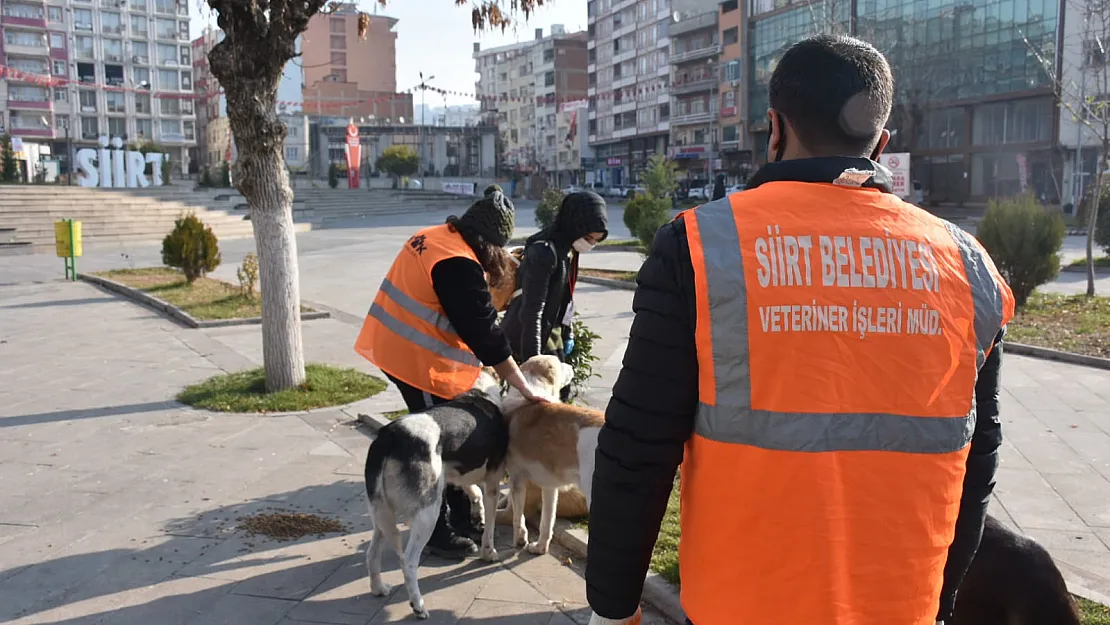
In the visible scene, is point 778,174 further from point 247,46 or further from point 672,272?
point 247,46

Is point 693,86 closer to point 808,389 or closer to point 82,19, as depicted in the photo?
point 82,19

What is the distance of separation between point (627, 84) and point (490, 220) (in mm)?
87636

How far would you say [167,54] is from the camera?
94.2 metres

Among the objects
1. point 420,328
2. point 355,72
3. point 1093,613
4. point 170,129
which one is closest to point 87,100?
point 170,129

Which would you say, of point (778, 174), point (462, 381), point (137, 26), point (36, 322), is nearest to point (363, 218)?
point (36, 322)

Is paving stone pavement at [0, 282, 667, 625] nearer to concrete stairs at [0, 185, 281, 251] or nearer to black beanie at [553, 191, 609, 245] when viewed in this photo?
black beanie at [553, 191, 609, 245]

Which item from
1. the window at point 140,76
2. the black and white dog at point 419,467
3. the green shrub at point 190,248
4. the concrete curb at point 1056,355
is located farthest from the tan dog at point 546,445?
the window at point 140,76

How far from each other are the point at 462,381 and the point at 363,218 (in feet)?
A: 144

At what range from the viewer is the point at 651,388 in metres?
1.72

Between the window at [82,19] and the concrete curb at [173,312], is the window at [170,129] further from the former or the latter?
the concrete curb at [173,312]

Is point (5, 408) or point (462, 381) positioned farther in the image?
point (5, 408)

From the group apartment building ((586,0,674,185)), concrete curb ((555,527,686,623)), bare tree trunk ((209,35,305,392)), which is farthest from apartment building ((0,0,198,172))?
concrete curb ((555,527,686,623))

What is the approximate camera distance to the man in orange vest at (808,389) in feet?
5.45

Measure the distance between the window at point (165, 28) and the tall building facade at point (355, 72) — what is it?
13.4 metres
